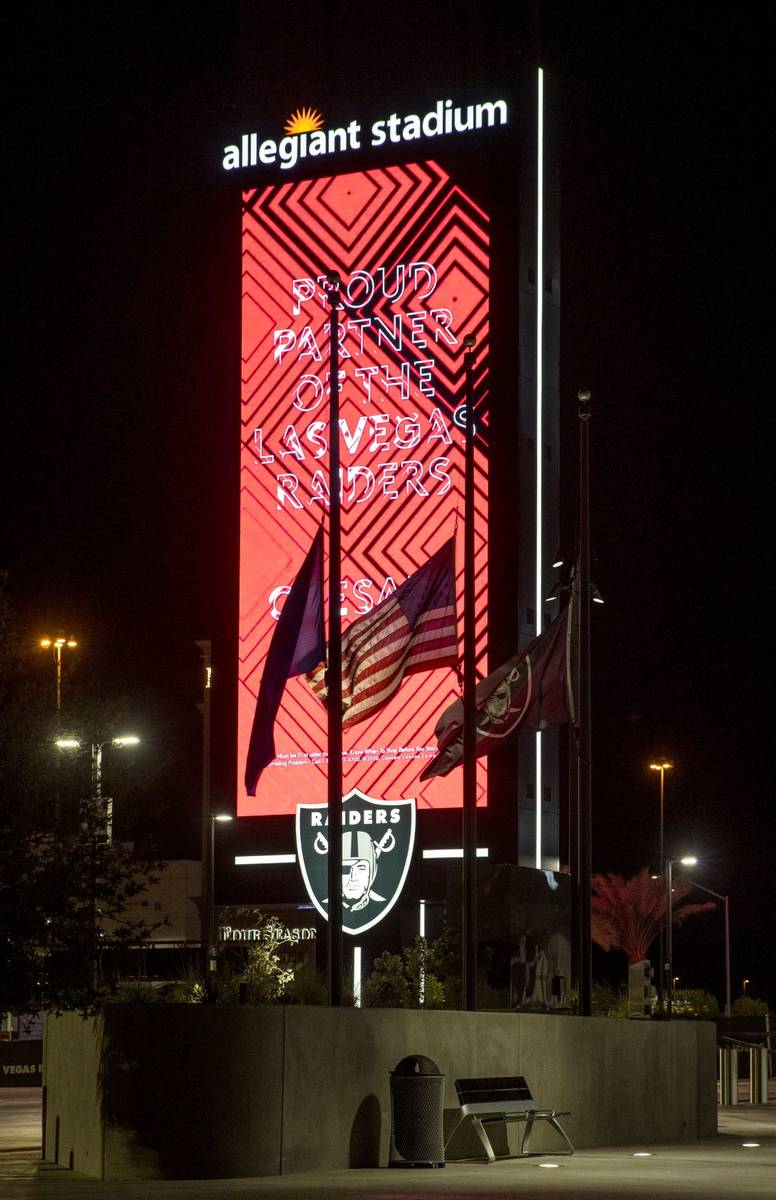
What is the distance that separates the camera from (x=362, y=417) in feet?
197

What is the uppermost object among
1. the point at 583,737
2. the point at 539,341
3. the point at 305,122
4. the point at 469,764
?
the point at 305,122

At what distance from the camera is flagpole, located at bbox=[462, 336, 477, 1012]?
1009 inches

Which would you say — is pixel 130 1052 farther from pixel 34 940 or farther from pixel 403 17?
pixel 403 17

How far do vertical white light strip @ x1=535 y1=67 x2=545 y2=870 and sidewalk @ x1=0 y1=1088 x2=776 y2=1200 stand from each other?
32582 mm

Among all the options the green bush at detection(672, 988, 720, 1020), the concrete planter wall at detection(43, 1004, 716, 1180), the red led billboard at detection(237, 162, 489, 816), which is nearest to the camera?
the concrete planter wall at detection(43, 1004, 716, 1180)

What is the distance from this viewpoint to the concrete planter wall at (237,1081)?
2025 cm

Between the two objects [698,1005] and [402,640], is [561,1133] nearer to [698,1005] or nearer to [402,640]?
[402,640]

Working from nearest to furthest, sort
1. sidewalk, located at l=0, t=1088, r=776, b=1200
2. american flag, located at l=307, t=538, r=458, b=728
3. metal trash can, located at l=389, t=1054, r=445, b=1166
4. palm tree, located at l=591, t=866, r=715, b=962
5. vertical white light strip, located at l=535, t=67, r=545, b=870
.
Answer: sidewalk, located at l=0, t=1088, r=776, b=1200 < metal trash can, located at l=389, t=1054, r=445, b=1166 < american flag, located at l=307, t=538, r=458, b=728 < vertical white light strip, located at l=535, t=67, r=545, b=870 < palm tree, located at l=591, t=866, r=715, b=962

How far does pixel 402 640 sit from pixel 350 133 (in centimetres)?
3926

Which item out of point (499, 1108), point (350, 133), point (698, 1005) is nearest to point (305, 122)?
point (350, 133)

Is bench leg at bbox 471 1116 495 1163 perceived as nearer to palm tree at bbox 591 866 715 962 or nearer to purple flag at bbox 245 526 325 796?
purple flag at bbox 245 526 325 796

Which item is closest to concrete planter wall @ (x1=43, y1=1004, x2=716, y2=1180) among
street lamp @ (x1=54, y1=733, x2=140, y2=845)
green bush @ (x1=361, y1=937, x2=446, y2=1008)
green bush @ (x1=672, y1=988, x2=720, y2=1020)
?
green bush @ (x1=361, y1=937, x2=446, y2=1008)

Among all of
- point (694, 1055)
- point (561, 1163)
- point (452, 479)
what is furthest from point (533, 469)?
point (561, 1163)

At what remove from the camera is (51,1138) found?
926 inches
